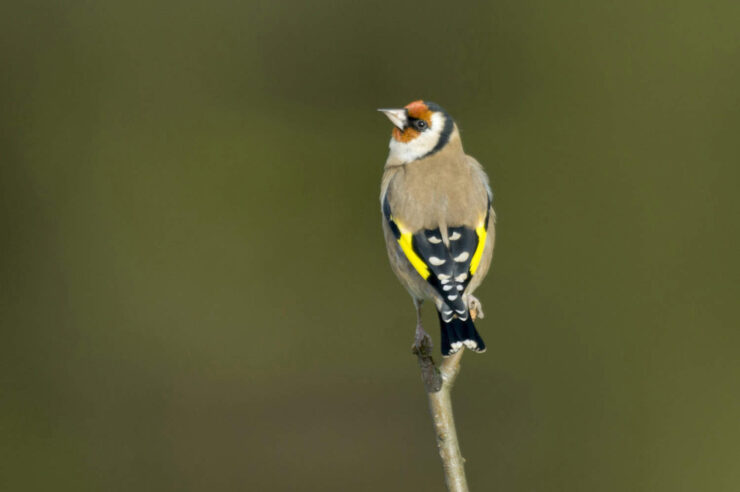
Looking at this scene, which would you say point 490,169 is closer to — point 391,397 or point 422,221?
point 391,397

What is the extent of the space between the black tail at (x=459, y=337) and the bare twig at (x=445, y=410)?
0.08ft

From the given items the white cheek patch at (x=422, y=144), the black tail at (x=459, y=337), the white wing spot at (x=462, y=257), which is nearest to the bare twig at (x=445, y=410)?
the black tail at (x=459, y=337)

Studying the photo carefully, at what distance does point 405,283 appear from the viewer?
2.36m

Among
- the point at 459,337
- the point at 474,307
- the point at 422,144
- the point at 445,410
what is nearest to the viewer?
the point at 445,410

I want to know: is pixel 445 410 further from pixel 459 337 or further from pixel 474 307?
pixel 474 307

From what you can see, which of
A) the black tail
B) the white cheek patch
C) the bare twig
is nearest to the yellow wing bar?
the black tail

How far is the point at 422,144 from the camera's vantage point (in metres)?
2.59

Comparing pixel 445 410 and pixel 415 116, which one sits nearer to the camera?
pixel 445 410

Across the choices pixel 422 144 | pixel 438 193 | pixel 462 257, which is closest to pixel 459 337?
pixel 462 257

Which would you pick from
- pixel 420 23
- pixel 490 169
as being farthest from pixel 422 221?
pixel 420 23

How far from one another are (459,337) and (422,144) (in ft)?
2.57

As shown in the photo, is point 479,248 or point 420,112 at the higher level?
point 420,112

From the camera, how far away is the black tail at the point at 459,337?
193 centimetres

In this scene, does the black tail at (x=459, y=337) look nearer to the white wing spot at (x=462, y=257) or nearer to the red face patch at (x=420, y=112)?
the white wing spot at (x=462, y=257)
